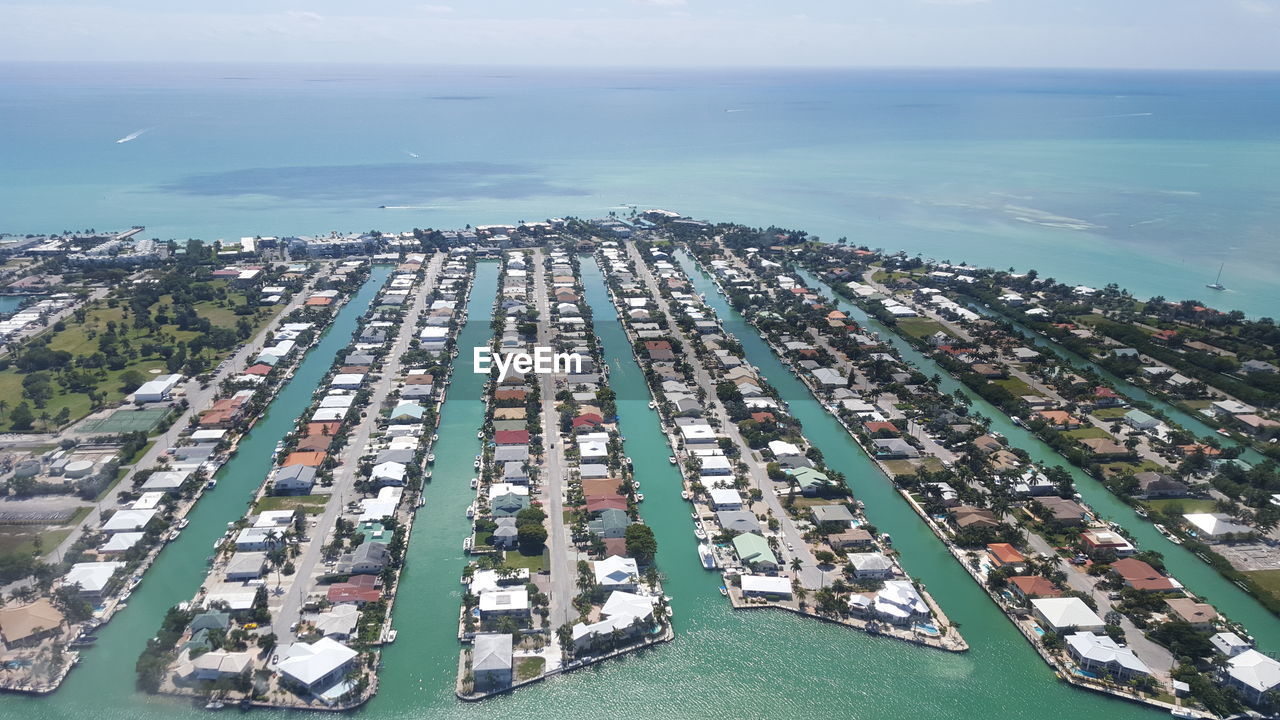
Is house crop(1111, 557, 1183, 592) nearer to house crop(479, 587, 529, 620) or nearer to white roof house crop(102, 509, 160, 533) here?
house crop(479, 587, 529, 620)

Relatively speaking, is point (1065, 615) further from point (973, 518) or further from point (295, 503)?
point (295, 503)

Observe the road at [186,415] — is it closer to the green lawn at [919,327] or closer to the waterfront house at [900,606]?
the waterfront house at [900,606]

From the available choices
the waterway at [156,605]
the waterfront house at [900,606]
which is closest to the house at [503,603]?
the waterway at [156,605]

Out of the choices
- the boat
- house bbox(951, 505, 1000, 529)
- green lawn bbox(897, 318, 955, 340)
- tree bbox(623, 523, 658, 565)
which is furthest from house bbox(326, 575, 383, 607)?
green lawn bbox(897, 318, 955, 340)

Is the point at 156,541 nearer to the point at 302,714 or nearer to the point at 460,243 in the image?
the point at 302,714

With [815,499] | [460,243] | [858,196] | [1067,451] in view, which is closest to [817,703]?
[815,499]

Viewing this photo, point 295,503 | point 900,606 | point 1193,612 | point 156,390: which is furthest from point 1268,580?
point 156,390
